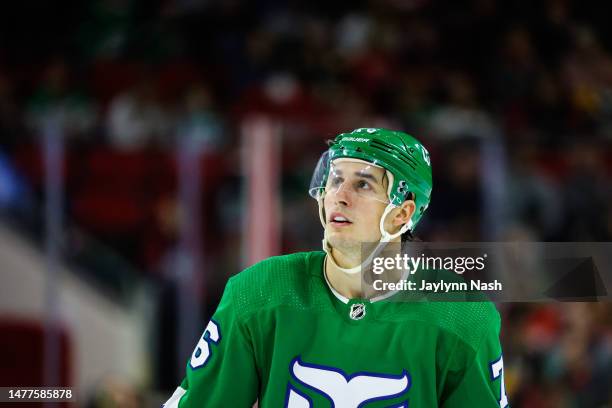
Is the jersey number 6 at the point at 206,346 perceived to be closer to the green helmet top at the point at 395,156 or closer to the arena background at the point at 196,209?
the green helmet top at the point at 395,156

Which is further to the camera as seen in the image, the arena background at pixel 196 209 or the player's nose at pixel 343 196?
the arena background at pixel 196 209

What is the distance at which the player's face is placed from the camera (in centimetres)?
209

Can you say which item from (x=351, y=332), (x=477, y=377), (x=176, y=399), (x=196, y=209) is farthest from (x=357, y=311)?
(x=196, y=209)

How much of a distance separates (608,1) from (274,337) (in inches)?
162

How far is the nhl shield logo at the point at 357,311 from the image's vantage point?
209 cm

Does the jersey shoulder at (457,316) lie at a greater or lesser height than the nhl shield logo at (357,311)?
lesser

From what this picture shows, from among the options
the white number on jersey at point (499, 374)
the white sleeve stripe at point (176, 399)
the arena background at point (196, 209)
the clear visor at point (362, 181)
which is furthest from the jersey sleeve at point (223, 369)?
the arena background at point (196, 209)

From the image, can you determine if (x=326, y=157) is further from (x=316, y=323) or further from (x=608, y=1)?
(x=608, y=1)

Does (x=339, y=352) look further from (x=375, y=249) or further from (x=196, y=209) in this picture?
(x=196, y=209)

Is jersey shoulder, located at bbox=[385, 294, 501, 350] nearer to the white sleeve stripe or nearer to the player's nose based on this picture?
the player's nose

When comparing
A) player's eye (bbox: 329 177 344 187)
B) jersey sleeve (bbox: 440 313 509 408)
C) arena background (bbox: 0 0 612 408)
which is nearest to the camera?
jersey sleeve (bbox: 440 313 509 408)

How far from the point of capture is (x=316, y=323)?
2.07 m

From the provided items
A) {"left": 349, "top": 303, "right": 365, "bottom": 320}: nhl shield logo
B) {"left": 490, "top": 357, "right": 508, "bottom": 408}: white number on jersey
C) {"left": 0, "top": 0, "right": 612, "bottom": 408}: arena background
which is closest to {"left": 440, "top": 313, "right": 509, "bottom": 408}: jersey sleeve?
{"left": 490, "top": 357, "right": 508, "bottom": 408}: white number on jersey

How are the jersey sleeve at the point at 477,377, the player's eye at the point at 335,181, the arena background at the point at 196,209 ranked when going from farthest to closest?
1. the arena background at the point at 196,209
2. the player's eye at the point at 335,181
3. the jersey sleeve at the point at 477,377
